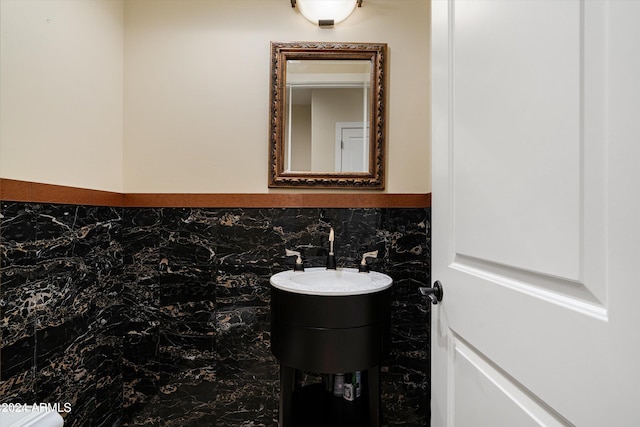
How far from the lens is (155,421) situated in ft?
5.20

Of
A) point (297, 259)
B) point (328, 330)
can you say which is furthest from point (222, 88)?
point (328, 330)

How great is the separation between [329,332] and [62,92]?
1454 millimetres

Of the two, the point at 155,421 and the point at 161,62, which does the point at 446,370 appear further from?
the point at 161,62

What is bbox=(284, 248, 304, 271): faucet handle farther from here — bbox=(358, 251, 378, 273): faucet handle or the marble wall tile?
the marble wall tile

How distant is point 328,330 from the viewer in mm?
1164

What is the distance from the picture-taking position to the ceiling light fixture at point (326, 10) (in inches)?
61.6

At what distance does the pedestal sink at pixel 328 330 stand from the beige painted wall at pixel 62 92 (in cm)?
101

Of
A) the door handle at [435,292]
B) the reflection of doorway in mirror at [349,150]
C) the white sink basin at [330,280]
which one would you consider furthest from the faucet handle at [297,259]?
the door handle at [435,292]

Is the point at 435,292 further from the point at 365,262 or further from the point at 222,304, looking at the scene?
the point at 222,304

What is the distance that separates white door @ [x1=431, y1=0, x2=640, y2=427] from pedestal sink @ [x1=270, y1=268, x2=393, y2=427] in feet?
1.33

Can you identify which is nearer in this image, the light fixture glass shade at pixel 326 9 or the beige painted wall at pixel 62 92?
the beige painted wall at pixel 62 92

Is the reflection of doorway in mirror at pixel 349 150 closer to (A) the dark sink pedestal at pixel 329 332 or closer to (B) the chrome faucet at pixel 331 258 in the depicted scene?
(B) the chrome faucet at pixel 331 258

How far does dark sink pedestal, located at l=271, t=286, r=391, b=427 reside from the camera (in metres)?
1.16

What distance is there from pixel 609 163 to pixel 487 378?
0.50 metres
